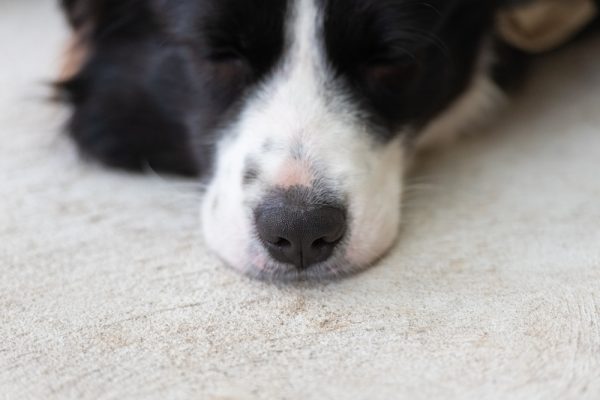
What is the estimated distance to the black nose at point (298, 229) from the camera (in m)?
1.34

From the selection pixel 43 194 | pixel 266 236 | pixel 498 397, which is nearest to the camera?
pixel 498 397

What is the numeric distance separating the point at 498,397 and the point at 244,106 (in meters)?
0.73

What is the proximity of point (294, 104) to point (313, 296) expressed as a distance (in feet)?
1.22

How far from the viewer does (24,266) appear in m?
1.45

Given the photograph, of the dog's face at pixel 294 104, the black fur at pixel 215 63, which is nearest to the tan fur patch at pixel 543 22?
the black fur at pixel 215 63

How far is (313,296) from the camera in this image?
4.42 feet

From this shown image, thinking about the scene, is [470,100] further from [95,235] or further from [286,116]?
[95,235]

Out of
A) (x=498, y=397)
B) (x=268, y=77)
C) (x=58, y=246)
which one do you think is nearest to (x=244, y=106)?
(x=268, y=77)

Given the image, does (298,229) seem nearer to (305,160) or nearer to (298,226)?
(298,226)

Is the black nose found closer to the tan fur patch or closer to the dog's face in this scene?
the dog's face

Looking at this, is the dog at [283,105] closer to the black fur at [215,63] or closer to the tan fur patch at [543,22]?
the black fur at [215,63]

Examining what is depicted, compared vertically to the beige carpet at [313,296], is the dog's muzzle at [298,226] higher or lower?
higher

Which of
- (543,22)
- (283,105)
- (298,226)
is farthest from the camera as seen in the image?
(543,22)

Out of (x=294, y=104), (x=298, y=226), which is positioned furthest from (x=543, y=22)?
(x=298, y=226)
